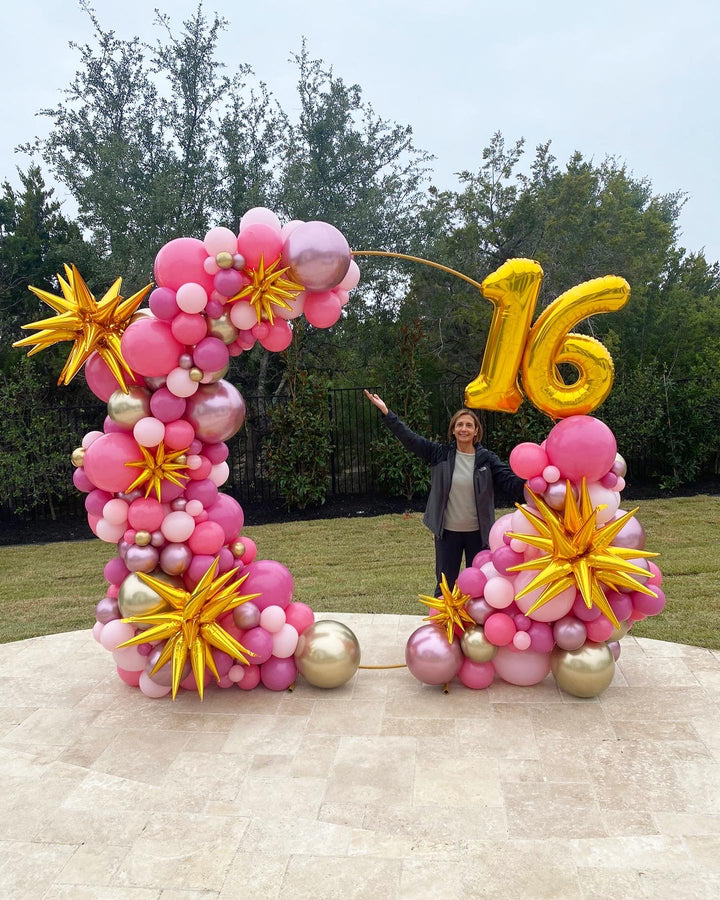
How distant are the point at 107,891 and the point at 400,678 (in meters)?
2.32

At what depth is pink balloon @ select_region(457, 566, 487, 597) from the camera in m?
4.43

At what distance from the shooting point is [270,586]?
4480 mm

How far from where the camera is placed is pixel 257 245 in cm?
421

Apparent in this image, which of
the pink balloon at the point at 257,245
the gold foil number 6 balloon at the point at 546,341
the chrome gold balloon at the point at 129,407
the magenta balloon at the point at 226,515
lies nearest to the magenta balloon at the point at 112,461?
the chrome gold balloon at the point at 129,407

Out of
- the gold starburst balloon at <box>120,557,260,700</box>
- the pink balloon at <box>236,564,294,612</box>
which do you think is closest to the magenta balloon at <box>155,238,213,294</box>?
the gold starburst balloon at <box>120,557,260,700</box>

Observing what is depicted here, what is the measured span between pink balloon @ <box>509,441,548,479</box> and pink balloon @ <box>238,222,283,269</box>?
1860 millimetres

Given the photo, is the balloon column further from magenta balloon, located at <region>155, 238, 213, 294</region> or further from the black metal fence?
the black metal fence

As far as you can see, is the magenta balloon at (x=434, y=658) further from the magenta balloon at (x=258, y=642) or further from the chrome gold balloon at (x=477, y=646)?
the magenta balloon at (x=258, y=642)

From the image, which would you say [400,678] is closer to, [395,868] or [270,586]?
[270,586]

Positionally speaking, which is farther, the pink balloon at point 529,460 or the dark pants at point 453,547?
the dark pants at point 453,547

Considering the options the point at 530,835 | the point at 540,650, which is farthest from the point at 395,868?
the point at 540,650

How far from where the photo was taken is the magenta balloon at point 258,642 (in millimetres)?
4398

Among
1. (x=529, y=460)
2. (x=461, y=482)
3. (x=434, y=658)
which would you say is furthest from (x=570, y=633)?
(x=461, y=482)

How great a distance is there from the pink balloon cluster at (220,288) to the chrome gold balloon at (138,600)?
114cm
